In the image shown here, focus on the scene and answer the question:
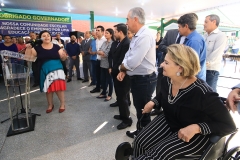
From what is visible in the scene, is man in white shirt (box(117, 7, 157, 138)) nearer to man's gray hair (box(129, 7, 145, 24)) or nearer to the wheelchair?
man's gray hair (box(129, 7, 145, 24))

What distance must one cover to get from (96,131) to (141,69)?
113cm

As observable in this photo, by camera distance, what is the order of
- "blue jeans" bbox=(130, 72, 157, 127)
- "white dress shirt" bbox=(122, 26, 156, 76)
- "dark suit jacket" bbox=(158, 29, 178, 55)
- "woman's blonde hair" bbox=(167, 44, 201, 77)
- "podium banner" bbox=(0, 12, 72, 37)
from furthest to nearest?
1. "podium banner" bbox=(0, 12, 72, 37)
2. "dark suit jacket" bbox=(158, 29, 178, 55)
3. "blue jeans" bbox=(130, 72, 157, 127)
4. "white dress shirt" bbox=(122, 26, 156, 76)
5. "woman's blonde hair" bbox=(167, 44, 201, 77)

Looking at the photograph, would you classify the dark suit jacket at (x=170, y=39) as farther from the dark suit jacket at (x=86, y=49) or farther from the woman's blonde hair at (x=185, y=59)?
the dark suit jacket at (x=86, y=49)

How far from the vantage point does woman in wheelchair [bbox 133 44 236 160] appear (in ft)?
3.28

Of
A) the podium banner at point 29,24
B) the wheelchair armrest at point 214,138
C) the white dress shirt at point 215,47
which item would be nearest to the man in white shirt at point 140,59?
the wheelchair armrest at point 214,138

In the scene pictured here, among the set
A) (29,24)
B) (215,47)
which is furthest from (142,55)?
(29,24)

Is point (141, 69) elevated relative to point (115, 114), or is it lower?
elevated

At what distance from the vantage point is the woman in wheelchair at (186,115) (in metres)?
1.00

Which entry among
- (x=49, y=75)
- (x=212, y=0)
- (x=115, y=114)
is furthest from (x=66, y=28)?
(x=212, y=0)

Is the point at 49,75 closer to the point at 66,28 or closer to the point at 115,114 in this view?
the point at 115,114

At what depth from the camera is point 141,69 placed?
177 cm

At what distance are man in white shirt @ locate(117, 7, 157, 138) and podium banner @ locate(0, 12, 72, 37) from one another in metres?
6.22

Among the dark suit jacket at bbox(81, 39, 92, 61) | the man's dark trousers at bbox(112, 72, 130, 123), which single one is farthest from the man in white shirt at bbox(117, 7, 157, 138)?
the dark suit jacket at bbox(81, 39, 92, 61)

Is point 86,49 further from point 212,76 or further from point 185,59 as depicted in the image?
point 185,59
